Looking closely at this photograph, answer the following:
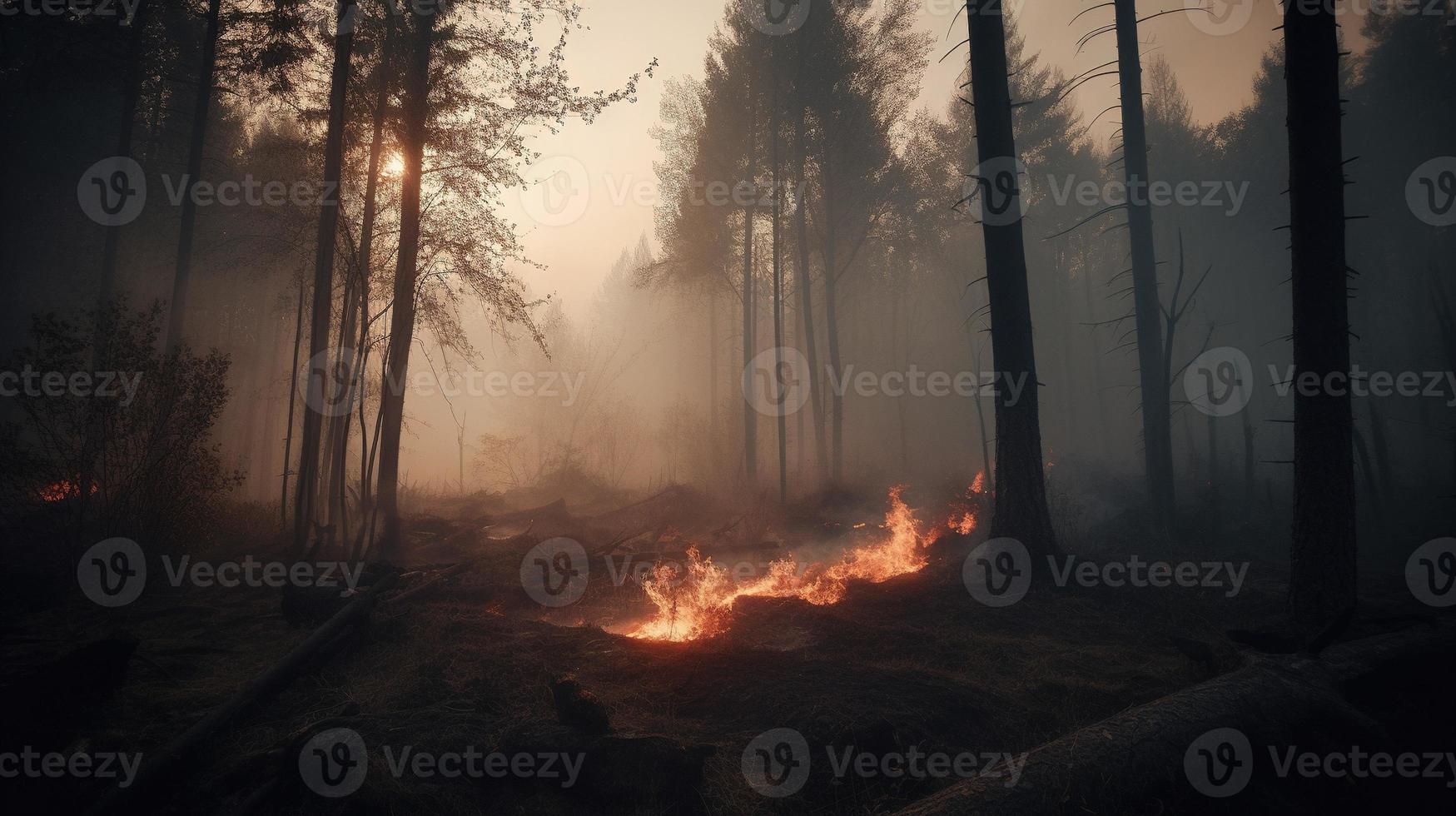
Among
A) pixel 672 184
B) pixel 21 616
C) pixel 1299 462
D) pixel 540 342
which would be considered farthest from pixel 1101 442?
pixel 21 616

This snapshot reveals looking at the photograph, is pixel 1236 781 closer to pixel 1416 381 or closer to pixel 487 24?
pixel 487 24

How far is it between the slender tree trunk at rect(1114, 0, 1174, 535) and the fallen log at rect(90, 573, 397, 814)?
14.3m

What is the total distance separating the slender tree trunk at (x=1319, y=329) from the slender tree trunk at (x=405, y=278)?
44.3 feet

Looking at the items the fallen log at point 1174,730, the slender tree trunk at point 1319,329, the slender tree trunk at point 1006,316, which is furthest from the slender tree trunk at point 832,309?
the fallen log at point 1174,730

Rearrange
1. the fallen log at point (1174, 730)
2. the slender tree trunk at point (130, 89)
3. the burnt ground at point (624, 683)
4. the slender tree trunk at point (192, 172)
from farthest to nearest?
the slender tree trunk at point (130, 89) → the slender tree trunk at point (192, 172) → the burnt ground at point (624, 683) → the fallen log at point (1174, 730)

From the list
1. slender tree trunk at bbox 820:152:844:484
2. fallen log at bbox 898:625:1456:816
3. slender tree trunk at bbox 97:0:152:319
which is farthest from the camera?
slender tree trunk at bbox 820:152:844:484

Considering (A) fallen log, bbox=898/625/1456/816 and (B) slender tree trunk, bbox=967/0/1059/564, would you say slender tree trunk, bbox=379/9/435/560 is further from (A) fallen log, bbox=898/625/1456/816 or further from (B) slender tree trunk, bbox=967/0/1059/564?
(A) fallen log, bbox=898/625/1456/816

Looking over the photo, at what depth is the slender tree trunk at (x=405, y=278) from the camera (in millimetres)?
10750

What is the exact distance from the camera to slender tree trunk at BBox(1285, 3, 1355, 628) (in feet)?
17.4

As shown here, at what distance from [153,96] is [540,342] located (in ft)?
58.0

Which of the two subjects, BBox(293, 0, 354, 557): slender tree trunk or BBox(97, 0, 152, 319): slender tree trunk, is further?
BBox(97, 0, 152, 319): slender tree trunk

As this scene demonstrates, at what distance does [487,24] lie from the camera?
11844 mm

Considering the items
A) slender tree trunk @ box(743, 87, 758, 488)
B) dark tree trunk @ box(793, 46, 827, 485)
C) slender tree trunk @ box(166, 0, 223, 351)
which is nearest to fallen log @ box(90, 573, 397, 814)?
slender tree trunk @ box(166, 0, 223, 351)

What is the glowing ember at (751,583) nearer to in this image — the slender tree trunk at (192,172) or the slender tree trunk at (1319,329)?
the slender tree trunk at (1319,329)
